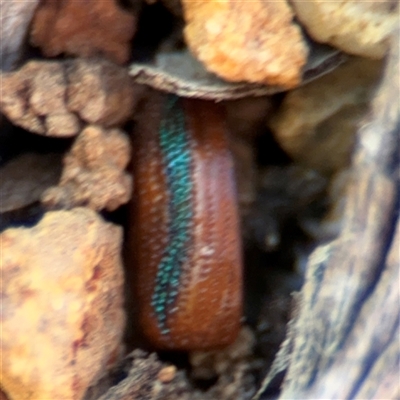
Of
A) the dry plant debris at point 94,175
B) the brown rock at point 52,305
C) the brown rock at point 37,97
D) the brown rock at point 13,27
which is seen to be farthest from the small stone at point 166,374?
the brown rock at point 13,27

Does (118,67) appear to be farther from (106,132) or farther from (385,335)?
(385,335)

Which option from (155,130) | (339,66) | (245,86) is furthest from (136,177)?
(339,66)

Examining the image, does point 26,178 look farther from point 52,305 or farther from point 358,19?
point 358,19

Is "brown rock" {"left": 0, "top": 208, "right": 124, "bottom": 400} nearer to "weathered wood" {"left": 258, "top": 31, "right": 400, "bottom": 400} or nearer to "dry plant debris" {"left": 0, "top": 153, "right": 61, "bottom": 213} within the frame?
"dry plant debris" {"left": 0, "top": 153, "right": 61, "bottom": 213}

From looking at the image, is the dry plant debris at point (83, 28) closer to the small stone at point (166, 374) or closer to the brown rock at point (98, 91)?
the brown rock at point (98, 91)

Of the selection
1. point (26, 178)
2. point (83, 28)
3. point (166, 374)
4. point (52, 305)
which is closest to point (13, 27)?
point (83, 28)
